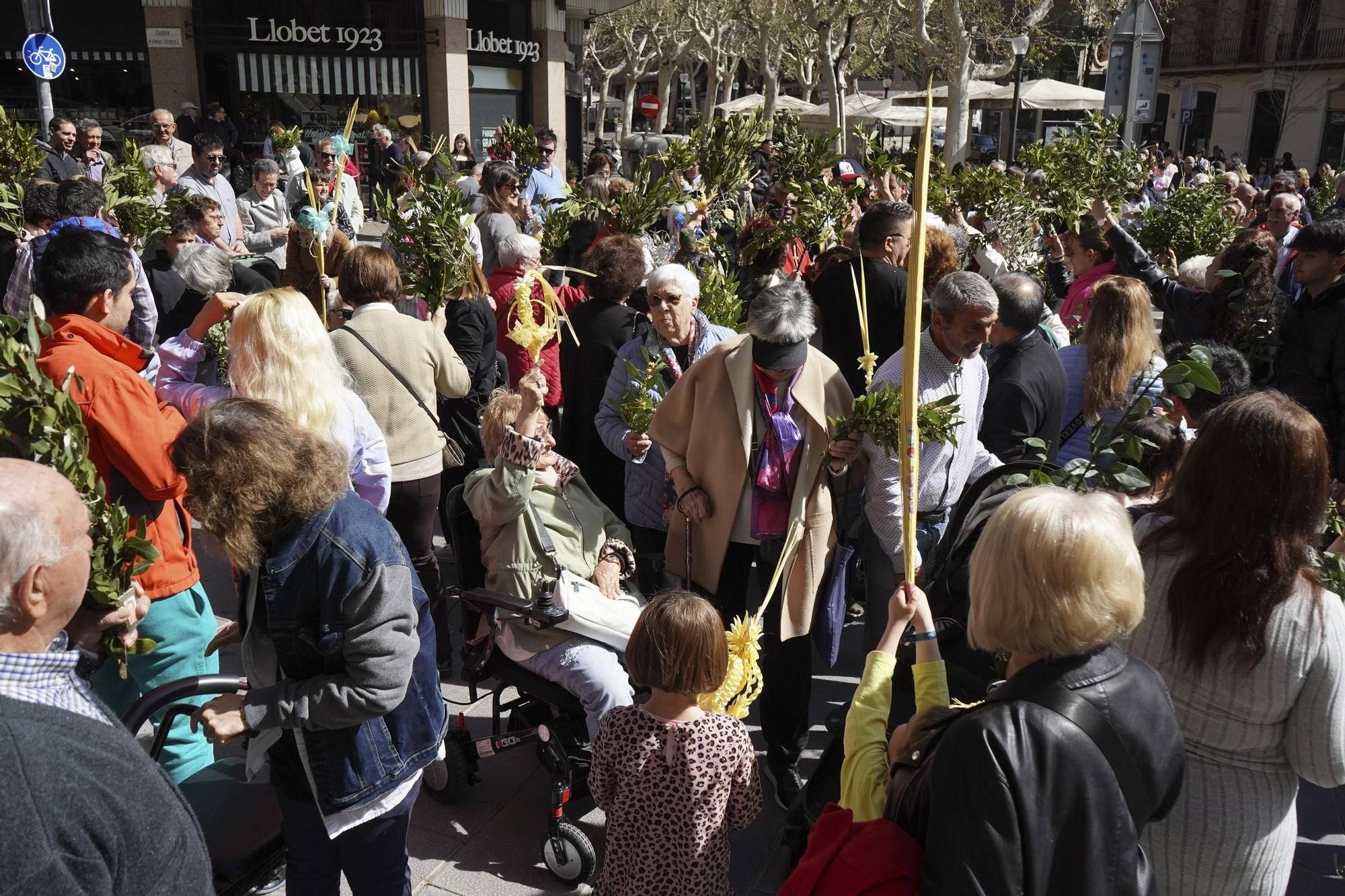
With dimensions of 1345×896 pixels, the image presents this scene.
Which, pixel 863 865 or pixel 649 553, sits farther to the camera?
pixel 649 553

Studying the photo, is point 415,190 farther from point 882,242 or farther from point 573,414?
point 882,242

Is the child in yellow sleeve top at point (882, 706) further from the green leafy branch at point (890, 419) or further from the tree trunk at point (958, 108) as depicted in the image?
the tree trunk at point (958, 108)

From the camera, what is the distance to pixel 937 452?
377cm

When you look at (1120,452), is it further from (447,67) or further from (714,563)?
(447,67)

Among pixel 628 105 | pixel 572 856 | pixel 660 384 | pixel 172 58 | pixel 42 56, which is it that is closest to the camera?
pixel 572 856

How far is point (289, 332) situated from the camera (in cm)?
322

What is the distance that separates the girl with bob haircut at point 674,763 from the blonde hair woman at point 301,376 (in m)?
1.12

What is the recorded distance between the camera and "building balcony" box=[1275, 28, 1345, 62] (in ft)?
116

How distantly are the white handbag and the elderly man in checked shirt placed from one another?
93 centimetres

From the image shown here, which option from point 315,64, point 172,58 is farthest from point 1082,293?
point 315,64

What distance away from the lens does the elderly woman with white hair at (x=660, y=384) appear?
164 inches

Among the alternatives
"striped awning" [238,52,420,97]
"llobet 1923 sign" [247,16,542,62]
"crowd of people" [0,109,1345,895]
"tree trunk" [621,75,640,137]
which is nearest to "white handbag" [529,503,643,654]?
"crowd of people" [0,109,1345,895]

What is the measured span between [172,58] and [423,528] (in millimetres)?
18396

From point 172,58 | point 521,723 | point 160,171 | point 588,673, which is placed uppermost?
point 172,58
